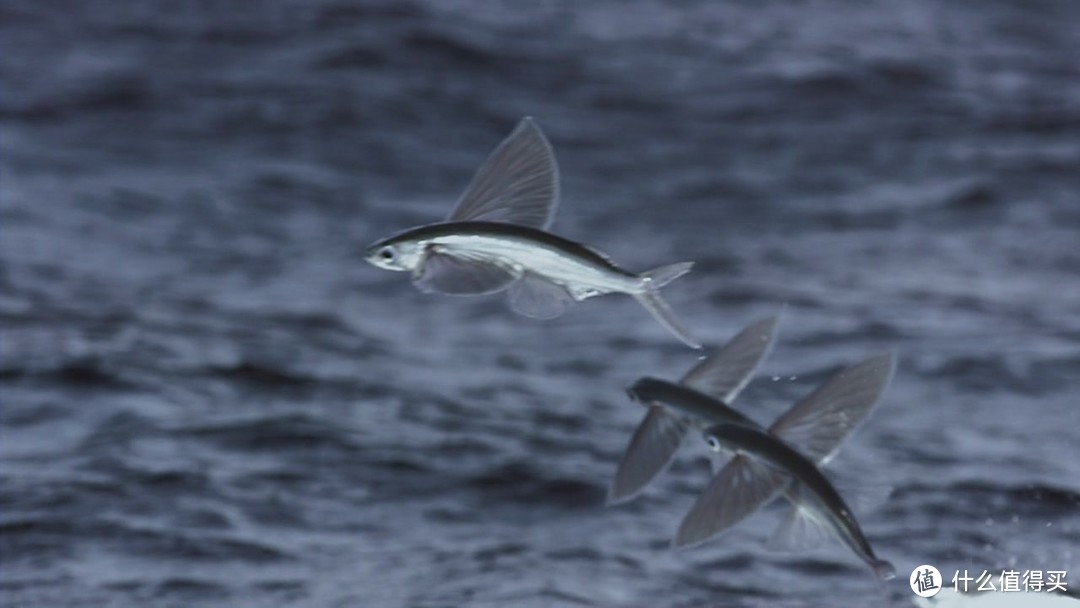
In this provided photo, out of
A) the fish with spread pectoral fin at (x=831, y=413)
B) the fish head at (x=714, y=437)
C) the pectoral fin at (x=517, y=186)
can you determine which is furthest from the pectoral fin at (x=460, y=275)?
the fish with spread pectoral fin at (x=831, y=413)

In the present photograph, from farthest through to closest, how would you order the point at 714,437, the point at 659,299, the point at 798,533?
the point at 798,533 → the point at 714,437 → the point at 659,299

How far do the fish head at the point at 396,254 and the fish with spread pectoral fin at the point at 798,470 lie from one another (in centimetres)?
56

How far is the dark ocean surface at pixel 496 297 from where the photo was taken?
4.71 metres

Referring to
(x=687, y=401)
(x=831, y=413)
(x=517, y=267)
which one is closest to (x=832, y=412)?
(x=831, y=413)

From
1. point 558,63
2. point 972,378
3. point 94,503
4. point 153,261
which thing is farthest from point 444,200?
point 94,503

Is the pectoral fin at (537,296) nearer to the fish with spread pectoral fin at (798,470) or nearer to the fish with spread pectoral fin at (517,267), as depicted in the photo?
the fish with spread pectoral fin at (517,267)

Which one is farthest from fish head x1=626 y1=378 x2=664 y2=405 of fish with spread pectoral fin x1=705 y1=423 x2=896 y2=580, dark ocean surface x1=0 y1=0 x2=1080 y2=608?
dark ocean surface x1=0 y1=0 x2=1080 y2=608

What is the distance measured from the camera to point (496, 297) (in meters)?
7.46

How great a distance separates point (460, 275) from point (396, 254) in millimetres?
105

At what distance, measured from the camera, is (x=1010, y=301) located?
7000mm

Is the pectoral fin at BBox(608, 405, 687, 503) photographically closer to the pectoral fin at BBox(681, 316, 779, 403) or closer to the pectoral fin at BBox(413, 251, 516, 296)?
the pectoral fin at BBox(681, 316, 779, 403)

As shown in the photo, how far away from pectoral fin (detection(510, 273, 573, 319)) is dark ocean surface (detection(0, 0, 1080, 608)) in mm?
1722

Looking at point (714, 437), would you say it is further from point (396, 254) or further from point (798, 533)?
point (396, 254)

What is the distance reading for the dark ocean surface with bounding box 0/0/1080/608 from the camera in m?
4.71
